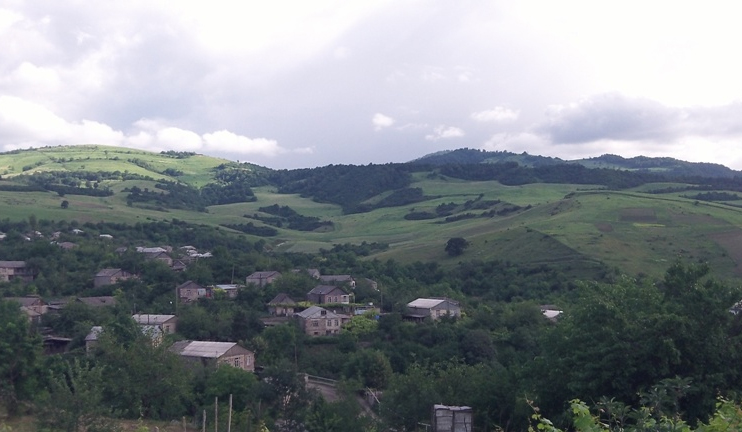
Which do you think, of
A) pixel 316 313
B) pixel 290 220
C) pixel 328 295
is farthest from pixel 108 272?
pixel 290 220

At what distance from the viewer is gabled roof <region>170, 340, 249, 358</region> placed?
39.5 meters

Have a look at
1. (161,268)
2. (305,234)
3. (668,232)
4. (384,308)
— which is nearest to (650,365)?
(384,308)

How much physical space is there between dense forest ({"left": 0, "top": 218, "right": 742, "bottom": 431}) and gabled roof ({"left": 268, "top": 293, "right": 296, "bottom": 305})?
0.87 metres

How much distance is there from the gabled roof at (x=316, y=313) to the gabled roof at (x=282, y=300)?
4.75m

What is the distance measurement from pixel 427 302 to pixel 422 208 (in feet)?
256

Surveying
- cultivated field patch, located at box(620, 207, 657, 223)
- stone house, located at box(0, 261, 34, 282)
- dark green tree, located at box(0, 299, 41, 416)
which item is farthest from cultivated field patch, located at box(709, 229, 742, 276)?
stone house, located at box(0, 261, 34, 282)

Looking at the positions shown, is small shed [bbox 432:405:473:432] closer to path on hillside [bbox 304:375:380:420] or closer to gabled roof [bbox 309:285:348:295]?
path on hillside [bbox 304:375:380:420]

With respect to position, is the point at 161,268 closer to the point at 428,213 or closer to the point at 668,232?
the point at 668,232

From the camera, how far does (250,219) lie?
426 feet

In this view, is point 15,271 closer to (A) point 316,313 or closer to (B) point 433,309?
(A) point 316,313

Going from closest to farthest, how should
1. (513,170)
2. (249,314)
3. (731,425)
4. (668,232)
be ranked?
(731,425), (249,314), (668,232), (513,170)

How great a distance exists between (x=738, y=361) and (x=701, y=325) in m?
1.10

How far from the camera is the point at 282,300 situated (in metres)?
57.0

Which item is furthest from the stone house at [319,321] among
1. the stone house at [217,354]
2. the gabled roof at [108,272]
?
the gabled roof at [108,272]
